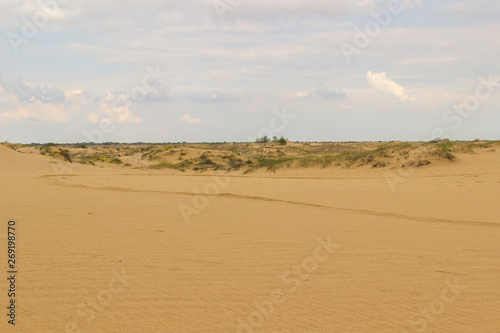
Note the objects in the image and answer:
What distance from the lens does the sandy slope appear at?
13.3 ft

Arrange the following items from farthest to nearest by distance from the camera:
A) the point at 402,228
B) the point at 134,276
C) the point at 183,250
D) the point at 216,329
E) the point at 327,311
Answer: the point at 402,228
the point at 183,250
the point at 134,276
the point at 327,311
the point at 216,329

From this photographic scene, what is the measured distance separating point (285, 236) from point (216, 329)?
3.47m

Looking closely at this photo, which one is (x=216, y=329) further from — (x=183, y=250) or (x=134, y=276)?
(x=183, y=250)

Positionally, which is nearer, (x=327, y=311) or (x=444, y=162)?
(x=327, y=311)

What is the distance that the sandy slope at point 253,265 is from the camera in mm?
4047

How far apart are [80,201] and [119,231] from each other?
12.0 ft

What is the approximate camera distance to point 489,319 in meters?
4.03

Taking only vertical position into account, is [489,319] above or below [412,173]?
below

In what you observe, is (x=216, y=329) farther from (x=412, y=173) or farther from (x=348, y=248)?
(x=412, y=173)

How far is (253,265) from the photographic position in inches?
219

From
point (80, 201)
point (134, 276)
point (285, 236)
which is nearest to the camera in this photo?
point (134, 276)

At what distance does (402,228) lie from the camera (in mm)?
7895

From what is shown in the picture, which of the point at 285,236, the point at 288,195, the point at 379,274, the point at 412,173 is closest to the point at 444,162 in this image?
the point at 412,173

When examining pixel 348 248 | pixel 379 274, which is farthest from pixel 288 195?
pixel 379 274
